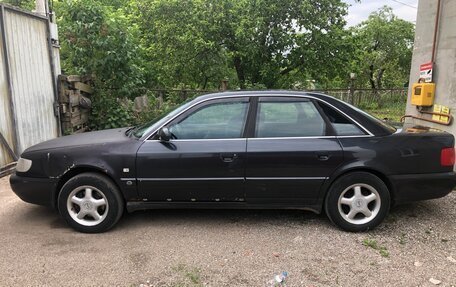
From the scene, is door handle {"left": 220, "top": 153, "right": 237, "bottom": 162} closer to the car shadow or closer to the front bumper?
the car shadow

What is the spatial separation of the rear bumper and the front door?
1668 millimetres

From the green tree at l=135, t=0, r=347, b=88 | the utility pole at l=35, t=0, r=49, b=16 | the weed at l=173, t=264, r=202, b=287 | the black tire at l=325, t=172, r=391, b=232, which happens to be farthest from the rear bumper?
the green tree at l=135, t=0, r=347, b=88

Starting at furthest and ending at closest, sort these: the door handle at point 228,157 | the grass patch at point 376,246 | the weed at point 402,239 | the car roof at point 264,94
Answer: the car roof at point 264,94 < the door handle at point 228,157 < the weed at point 402,239 < the grass patch at point 376,246

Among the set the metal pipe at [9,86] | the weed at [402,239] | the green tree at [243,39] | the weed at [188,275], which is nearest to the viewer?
the weed at [188,275]

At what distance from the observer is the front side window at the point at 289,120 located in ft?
13.3

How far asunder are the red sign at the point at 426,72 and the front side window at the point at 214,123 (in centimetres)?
361

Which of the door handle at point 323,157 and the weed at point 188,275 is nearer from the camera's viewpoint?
the weed at point 188,275

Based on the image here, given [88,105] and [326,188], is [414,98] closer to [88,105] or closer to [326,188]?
[326,188]

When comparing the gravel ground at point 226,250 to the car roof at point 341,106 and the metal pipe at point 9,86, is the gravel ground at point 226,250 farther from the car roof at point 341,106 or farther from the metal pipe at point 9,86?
the metal pipe at point 9,86

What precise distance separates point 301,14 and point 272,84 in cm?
312

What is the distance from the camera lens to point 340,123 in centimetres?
409

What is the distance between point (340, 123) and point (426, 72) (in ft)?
9.75

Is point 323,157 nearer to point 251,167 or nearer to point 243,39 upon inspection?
point 251,167

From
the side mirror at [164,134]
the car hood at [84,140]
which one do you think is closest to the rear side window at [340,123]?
the side mirror at [164,134]
